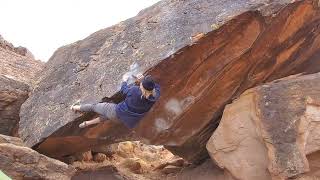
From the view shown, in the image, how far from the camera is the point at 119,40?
12547mm

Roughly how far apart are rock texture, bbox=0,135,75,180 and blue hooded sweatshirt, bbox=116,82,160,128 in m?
1.87

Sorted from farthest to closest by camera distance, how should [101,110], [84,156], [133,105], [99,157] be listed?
1. [99,157]
2. [84,156]
3. [101,110]
4. [133,105]

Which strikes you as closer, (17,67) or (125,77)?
(125,77)

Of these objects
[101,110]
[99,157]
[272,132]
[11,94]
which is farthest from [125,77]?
[99,157]

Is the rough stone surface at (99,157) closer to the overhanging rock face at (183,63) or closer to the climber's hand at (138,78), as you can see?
the overhanging rock face at (183,63)

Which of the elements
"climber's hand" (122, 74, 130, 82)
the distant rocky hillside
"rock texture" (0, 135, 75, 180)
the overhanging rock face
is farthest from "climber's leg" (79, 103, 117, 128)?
the distant rocky hillside

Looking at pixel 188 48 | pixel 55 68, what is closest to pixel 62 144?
pixel 55 68

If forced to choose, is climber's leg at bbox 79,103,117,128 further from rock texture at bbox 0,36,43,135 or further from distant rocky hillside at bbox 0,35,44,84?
distant rocky hillside at bbox 0,35,44,84

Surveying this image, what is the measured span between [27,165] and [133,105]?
2.77m

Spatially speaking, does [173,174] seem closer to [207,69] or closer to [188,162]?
[188,162]

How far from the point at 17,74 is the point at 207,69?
6669mm

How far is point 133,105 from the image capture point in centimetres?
992

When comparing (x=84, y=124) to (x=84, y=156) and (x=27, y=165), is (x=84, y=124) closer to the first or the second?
(x=27, y=165)

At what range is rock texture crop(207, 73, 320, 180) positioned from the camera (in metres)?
→ 10.8
